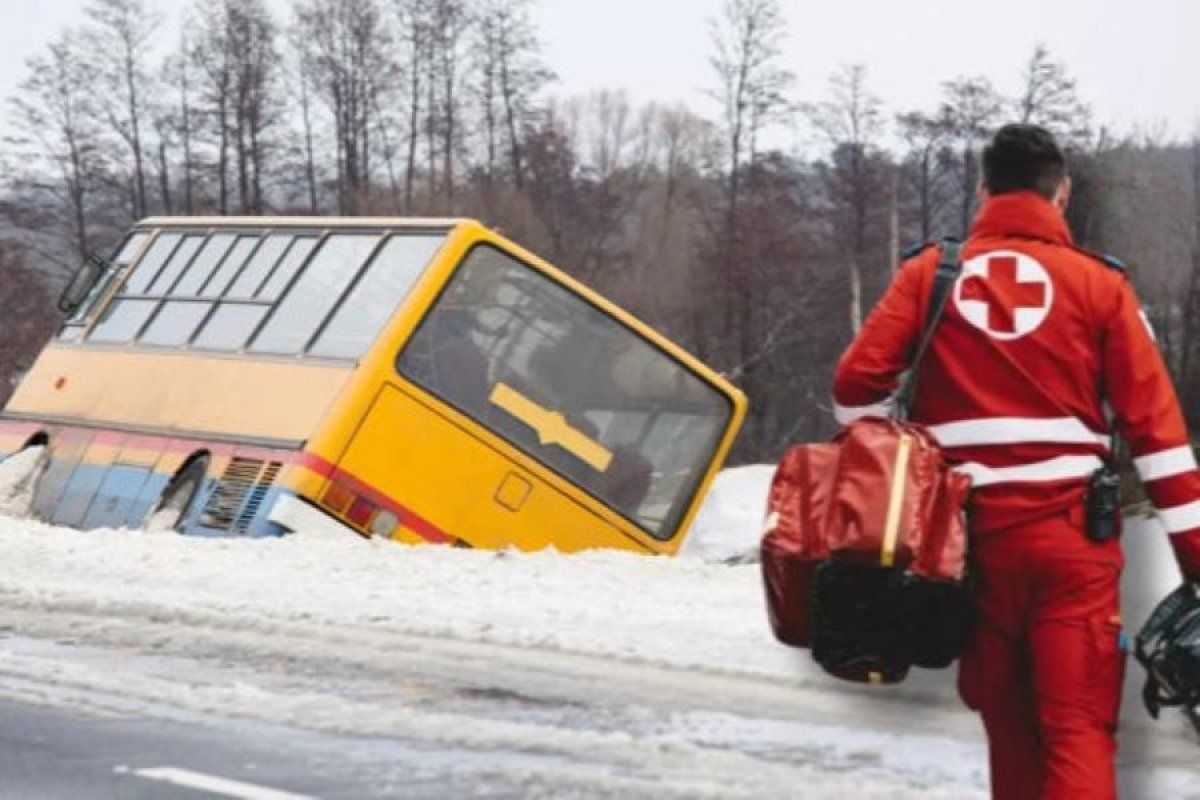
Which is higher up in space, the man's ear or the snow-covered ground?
the man's ear

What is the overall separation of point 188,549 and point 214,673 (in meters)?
4.59

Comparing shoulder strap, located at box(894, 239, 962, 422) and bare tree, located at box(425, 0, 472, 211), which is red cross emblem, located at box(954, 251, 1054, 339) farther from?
bare tree, located at box(425, 0, 472, 211)

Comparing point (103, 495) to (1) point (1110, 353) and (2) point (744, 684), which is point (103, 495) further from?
(1) point (1110, 353)

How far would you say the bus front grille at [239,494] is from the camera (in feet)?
51.5

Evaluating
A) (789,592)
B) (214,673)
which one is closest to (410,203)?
(214,673)

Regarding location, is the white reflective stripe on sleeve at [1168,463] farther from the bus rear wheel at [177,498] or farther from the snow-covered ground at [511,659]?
the bus rear wheel at [177,498]

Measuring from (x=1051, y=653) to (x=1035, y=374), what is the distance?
0.62 m

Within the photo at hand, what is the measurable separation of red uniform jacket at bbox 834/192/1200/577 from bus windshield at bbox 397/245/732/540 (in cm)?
1091

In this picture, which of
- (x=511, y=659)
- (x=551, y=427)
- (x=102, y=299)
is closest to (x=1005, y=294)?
(x=511, y=659)

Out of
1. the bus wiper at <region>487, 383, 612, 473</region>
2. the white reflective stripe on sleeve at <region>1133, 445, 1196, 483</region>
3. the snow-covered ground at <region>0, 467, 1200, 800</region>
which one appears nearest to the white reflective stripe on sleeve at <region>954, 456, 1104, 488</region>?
the white reflective stripe on sleeve at <region>1133, 445, 1196, 483</region>

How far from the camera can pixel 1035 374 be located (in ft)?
16.7

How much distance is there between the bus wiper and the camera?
53.2ft

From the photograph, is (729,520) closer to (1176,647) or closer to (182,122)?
(1176,647)

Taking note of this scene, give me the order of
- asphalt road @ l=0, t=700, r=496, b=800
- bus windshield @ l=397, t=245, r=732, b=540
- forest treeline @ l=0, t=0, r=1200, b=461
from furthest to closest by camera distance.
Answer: forest treeline @ l=0, t=0, r=1200, b=461
bus windshield @ l=397, t=245, r=732, b=540
asphalt road @ l=0, t=700, r=496, b=800
